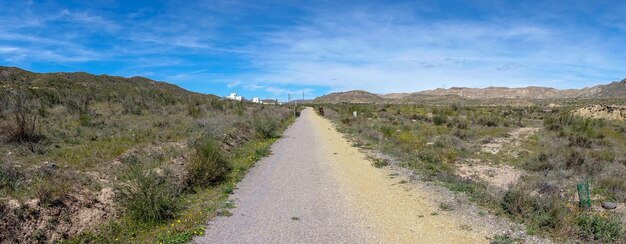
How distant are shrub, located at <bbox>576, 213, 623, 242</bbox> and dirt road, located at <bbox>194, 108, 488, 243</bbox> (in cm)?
150

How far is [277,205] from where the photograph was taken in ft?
26.5

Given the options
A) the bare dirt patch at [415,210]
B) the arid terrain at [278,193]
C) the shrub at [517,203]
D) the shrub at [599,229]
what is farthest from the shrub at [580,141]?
the shrub at [599,229]

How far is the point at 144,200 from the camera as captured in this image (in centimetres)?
695

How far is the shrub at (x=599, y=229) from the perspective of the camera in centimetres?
585

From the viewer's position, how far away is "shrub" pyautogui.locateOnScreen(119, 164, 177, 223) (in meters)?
6.88

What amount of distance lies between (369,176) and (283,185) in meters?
2.73

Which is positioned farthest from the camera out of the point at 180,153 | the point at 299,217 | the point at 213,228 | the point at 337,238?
the point at 180,153

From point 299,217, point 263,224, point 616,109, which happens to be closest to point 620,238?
point 299,217

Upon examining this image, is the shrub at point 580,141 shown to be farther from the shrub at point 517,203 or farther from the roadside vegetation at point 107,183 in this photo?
the roadside vegetation at point 107,183

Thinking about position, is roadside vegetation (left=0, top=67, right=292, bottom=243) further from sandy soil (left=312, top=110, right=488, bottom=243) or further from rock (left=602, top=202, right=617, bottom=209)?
rock (left=602, top=202, right=617, bottom=209)

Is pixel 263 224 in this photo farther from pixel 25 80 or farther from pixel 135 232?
pixel 25 80

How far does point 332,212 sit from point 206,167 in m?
3.96

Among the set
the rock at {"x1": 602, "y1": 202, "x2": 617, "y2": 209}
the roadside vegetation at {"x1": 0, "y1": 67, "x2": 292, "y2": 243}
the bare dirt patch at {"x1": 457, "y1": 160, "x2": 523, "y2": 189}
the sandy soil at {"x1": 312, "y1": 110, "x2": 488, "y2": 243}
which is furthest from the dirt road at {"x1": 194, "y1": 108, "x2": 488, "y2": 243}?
the rock at {"x1": 602, "y1": 202, "x2": 617, "y2": 209}

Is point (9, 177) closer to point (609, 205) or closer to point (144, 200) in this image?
point (144, 200)
